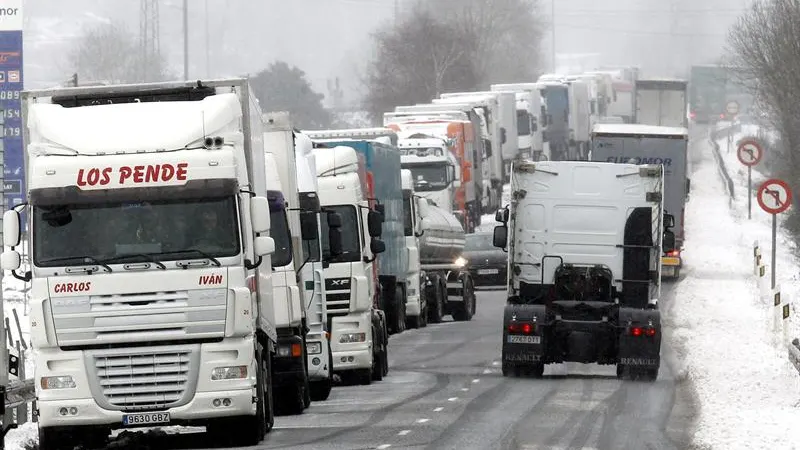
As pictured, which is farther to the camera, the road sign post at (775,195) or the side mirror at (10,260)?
the road sign post at (775,195)

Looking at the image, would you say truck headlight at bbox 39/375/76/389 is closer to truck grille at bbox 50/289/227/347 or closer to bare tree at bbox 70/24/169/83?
truck grille at bbox 50/289/227/347

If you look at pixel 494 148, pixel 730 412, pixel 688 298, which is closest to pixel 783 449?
pixel 730 412

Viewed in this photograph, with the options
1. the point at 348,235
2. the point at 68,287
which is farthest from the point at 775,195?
the point at 68,287

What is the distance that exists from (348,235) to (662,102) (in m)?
65.8

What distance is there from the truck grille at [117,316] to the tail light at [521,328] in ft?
30.7

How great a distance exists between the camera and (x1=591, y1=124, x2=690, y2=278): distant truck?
1756 inches

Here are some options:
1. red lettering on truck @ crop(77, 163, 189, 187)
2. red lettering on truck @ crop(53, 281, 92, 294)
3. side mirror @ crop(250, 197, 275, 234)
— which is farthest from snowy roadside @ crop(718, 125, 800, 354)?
red lettering on truck @ crop(53, 281, 92, 294)

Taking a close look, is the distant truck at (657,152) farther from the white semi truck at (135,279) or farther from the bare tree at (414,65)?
the bare tree at (414,65)

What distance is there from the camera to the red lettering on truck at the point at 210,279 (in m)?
16.3

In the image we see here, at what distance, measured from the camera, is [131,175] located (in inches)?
643

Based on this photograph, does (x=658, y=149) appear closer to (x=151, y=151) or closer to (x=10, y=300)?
(x=10, y=300)

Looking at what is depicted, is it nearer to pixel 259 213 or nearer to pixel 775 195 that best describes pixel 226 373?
pixel 259 213

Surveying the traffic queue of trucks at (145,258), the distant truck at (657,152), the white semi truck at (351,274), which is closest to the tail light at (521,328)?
the white semi truck at (351,274)

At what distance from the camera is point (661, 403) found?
21609mm
